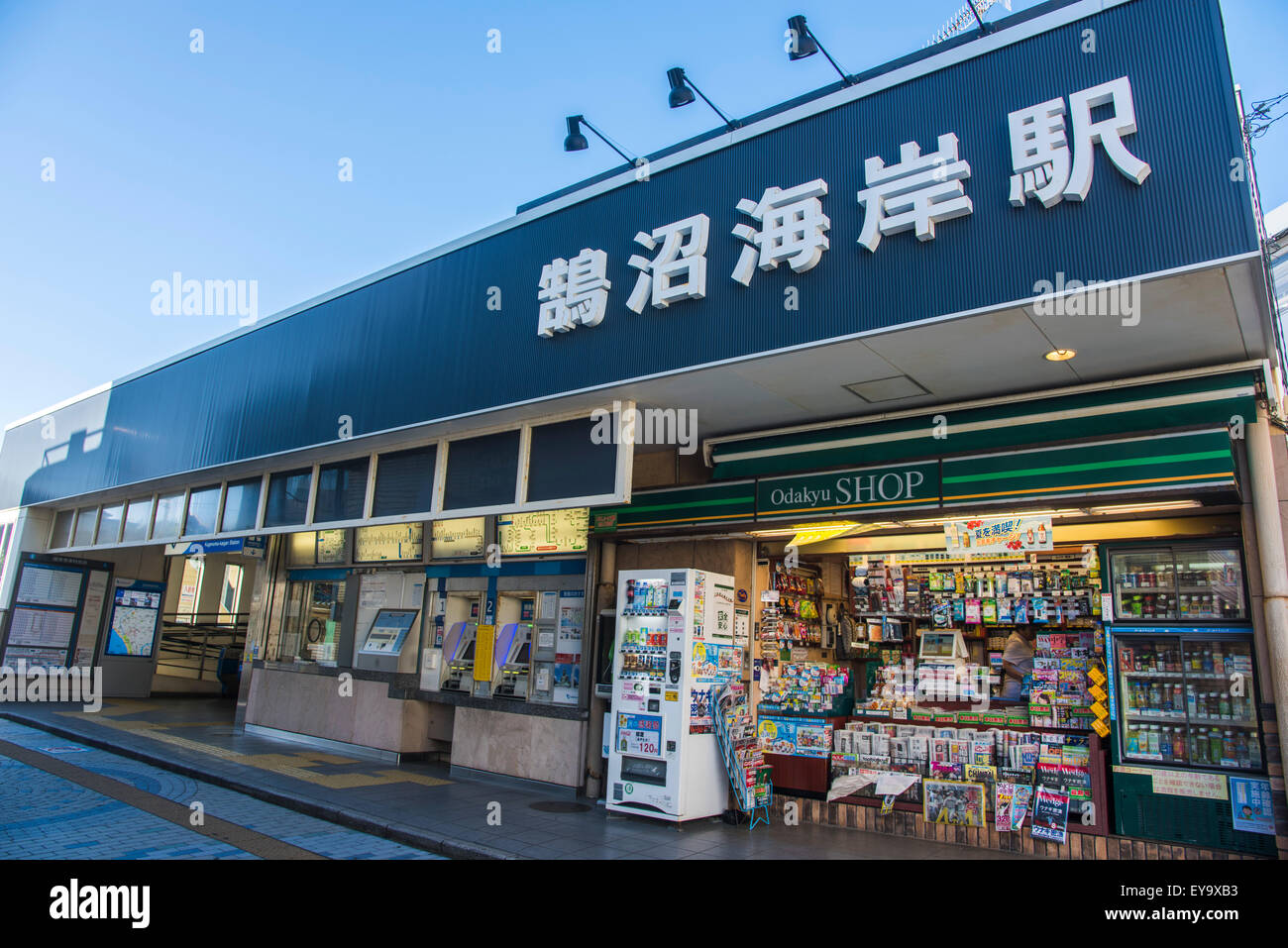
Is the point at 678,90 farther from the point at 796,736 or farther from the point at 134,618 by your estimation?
the point at 134,618

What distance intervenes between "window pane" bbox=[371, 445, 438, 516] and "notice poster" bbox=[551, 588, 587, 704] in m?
2.20

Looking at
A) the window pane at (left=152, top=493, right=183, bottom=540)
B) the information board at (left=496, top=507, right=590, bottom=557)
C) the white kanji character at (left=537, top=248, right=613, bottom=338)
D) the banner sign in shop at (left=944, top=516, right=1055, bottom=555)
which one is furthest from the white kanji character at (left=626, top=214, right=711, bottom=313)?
the window pane at (left=152, top=493, right=183, bottom=540)

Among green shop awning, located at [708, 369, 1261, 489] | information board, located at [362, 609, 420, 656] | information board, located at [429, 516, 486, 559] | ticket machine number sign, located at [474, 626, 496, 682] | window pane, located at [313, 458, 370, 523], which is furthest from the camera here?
information board, located at [362, 609, 420, 656]

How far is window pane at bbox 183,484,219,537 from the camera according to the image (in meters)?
12.9

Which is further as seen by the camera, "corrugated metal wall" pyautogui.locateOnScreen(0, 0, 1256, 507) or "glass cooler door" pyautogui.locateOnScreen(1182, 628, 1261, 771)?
"glass cooler door" pyautogui.locateOnScreen(1182, 628, 1261, 771)

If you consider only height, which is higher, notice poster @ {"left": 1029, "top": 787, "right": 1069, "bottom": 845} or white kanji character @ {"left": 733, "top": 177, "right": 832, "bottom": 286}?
white kanji character @ {"left": 733, "top": 177, "right": 832, "bottom": 286}

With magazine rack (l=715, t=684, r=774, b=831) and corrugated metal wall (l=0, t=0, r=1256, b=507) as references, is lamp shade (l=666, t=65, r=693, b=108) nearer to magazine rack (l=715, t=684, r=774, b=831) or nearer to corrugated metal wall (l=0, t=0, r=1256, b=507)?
corrugated metal wall (l=0, t=0, r=1256, b=507)

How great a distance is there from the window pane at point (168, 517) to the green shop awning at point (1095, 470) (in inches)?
489

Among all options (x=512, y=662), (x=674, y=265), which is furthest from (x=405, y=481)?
(x=674, y=265)

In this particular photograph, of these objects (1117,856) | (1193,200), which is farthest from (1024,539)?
(1193,200)

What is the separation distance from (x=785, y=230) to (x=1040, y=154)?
194cm

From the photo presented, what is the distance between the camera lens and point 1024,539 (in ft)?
23.5

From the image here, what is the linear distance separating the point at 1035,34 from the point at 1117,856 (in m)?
6.49
